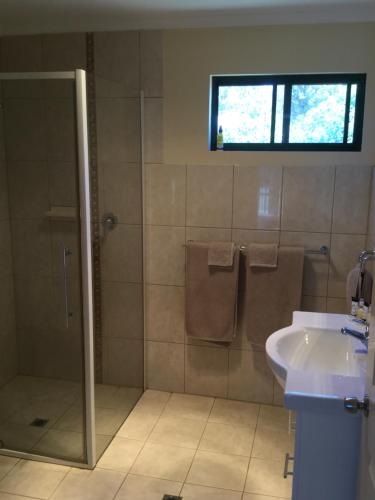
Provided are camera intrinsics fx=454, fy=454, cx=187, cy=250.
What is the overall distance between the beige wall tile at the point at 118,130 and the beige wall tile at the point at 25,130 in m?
0.28

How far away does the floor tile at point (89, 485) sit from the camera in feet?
6.93

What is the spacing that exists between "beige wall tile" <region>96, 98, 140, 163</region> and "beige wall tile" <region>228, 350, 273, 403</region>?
1.42m

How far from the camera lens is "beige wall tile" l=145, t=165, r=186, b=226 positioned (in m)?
2.81

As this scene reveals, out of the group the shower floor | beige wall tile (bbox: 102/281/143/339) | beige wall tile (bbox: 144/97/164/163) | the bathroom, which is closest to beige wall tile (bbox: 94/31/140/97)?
the bathroom

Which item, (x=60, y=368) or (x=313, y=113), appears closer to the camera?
(x=60, y=368)

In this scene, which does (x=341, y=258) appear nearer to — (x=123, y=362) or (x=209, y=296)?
(x=209, y=296)

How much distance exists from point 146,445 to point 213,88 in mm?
2118

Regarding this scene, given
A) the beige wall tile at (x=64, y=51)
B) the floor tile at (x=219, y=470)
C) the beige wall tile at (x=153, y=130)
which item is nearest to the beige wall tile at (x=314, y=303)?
the floor tile at (x=219, y=470)

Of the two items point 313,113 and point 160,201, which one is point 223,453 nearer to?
point 160,201

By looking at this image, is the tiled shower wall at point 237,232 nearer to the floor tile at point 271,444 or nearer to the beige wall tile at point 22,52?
the floor tile at point 271,444

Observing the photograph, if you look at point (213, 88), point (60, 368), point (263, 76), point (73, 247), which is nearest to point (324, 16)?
point (263, 76)

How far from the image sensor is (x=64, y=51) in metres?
2.80

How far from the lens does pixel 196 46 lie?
2660 mm

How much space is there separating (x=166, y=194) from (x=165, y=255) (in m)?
A: 0.39
